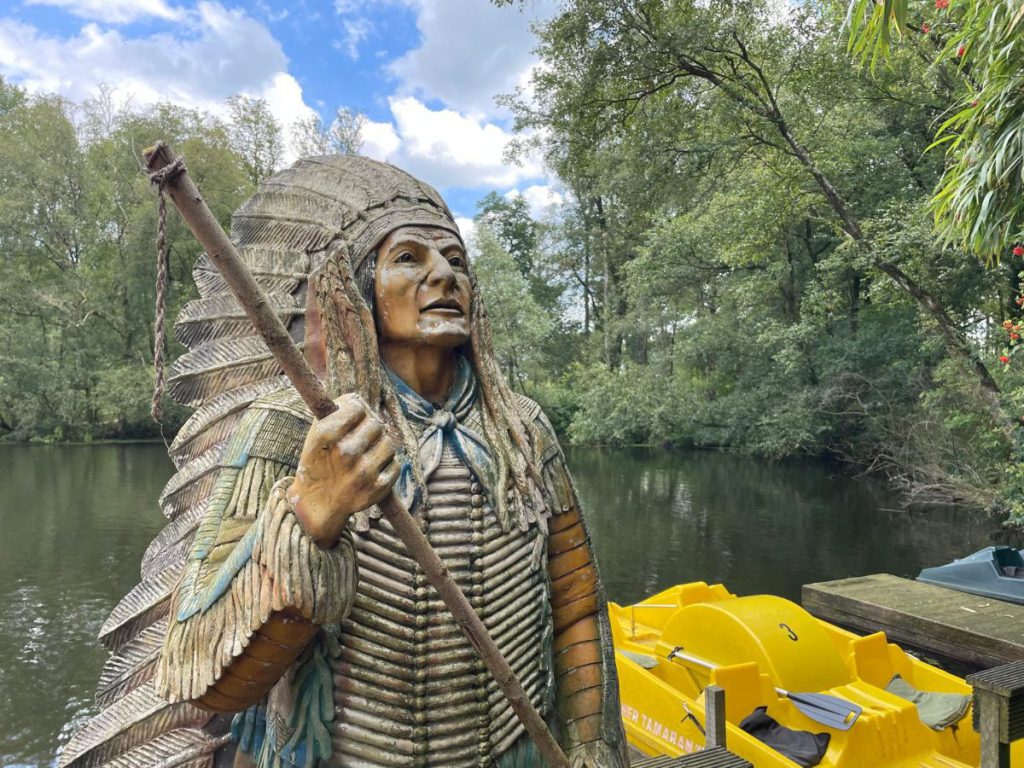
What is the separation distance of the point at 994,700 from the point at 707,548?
986 cm

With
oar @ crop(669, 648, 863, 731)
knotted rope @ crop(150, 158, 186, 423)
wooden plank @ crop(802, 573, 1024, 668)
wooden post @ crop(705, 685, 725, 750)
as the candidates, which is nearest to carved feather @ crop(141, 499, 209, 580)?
knotted rope @ crop(150, 158, 186, 423)

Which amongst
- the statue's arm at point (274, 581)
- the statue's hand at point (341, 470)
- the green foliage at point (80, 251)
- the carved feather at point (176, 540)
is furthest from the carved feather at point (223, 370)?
the green foliage at point (80, 251)

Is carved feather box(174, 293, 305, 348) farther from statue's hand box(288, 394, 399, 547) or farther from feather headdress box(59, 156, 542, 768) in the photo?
statue's hand box(288, 394, 399, 547)

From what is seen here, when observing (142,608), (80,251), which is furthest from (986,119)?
(80,251)

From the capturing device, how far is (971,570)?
8570 millimetres

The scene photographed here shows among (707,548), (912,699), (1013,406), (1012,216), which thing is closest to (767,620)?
(912,699)

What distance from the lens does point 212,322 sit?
2.28 meters

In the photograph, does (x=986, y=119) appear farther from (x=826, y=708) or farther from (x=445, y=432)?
(x=445, y=432)

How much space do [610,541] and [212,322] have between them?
12446 millimetres

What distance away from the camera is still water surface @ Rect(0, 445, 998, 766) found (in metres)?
8.39

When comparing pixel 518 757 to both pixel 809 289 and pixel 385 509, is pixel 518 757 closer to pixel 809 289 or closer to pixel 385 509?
pixel 385 509

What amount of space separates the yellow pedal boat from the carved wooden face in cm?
371

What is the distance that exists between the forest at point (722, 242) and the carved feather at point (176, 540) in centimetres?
518

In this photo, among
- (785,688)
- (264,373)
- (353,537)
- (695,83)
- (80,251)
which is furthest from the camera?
(80,251)
